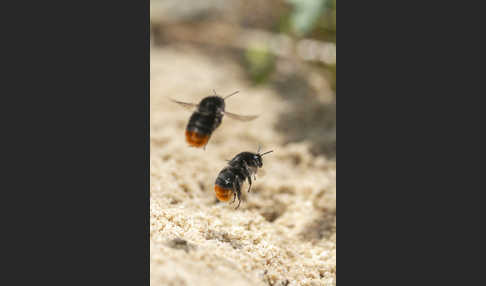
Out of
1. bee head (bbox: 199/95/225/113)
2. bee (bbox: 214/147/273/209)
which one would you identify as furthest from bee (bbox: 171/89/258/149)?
bee (bbox: 214/147/273/209)

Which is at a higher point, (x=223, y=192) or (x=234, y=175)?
(x=234, y=175)

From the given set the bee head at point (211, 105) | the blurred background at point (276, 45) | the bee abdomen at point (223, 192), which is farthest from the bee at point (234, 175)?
the blurred background at point (276, 45)

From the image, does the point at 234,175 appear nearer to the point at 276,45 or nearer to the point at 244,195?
the point at 244,195

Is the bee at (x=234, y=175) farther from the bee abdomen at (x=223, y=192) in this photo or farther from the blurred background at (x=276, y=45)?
the blurred background at (x=276, y=45)

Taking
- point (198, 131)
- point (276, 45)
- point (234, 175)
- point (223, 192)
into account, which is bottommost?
point (223, 192)

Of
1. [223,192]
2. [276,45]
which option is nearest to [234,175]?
[223,192]
